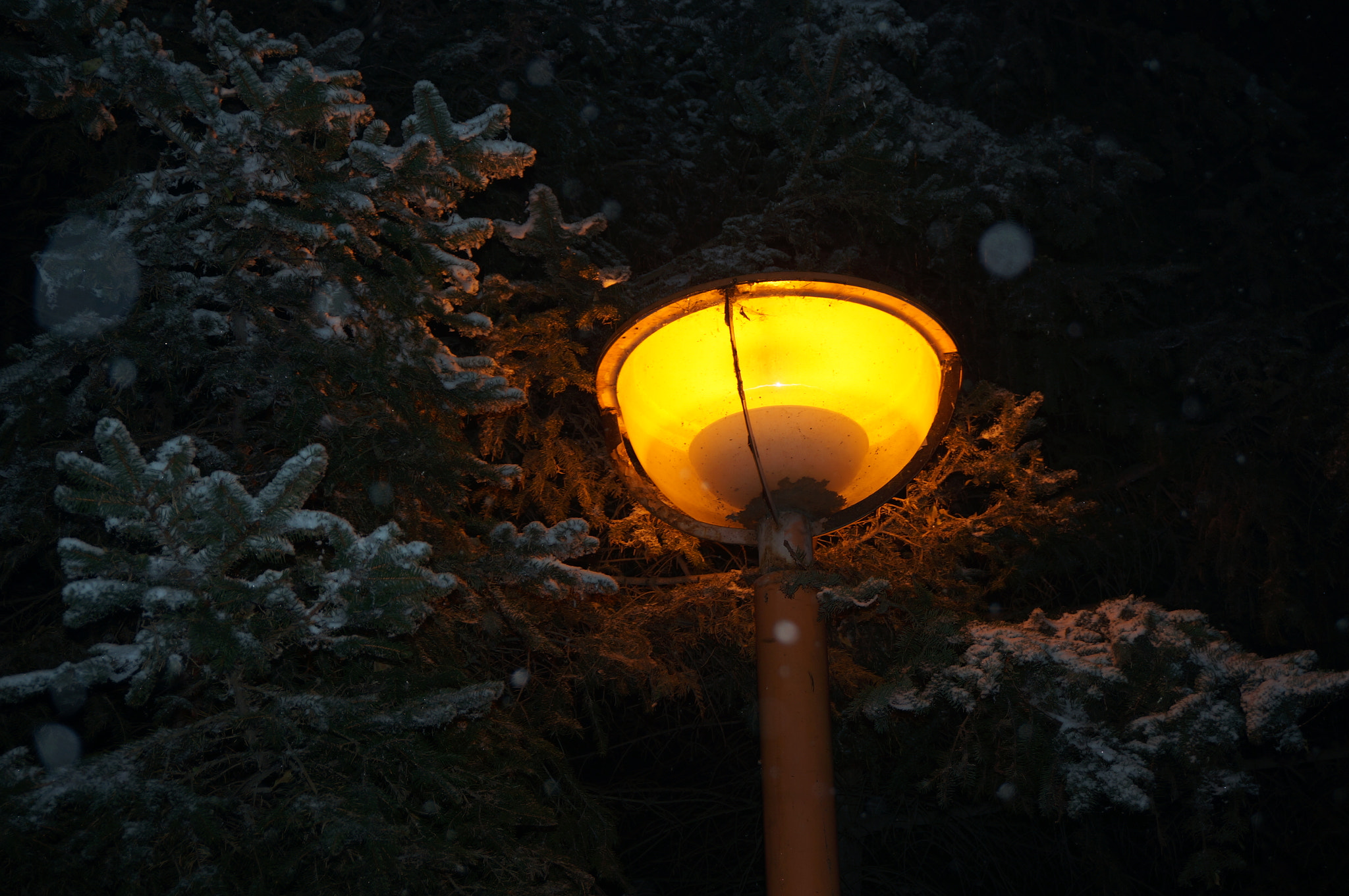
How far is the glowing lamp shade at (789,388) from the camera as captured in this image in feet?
7.84

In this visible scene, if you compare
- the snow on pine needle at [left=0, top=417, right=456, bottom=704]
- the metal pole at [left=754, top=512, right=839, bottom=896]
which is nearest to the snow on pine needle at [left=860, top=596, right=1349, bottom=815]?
the metal pole at [left=754, top=512, right=839, bottom=896]

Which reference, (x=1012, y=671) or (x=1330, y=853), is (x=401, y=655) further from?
(x=1330, y=853)

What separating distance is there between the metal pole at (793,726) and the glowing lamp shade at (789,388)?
0.18m

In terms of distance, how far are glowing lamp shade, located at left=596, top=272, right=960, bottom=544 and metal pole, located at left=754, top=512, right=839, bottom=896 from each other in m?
0.18

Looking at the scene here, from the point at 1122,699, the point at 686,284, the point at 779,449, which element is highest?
the point at 686,284

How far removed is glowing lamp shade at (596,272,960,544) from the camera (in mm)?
2391

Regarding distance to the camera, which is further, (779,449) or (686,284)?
(686,284)

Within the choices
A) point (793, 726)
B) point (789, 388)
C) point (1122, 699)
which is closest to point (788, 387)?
point (789, 388)

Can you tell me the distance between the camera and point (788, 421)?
2387 millimetres

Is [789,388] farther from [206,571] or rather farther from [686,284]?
[206,571]

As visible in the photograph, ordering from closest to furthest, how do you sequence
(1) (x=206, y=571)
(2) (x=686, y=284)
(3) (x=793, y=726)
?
1. (1) (x=206, y=571)
2. (3) (x=793, y=726)
3. (2) (x=686, y=284)

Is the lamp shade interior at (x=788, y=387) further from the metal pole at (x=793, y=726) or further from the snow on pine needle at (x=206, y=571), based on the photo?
the snow on pine needle at (x=206, y=571)

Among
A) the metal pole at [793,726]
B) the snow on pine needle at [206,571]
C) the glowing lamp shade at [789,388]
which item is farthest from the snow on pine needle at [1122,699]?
the snow on pine needle at [206,571]

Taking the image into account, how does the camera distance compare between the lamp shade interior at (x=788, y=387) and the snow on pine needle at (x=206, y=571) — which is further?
the lamp shade interior at (x=788, y=387)
